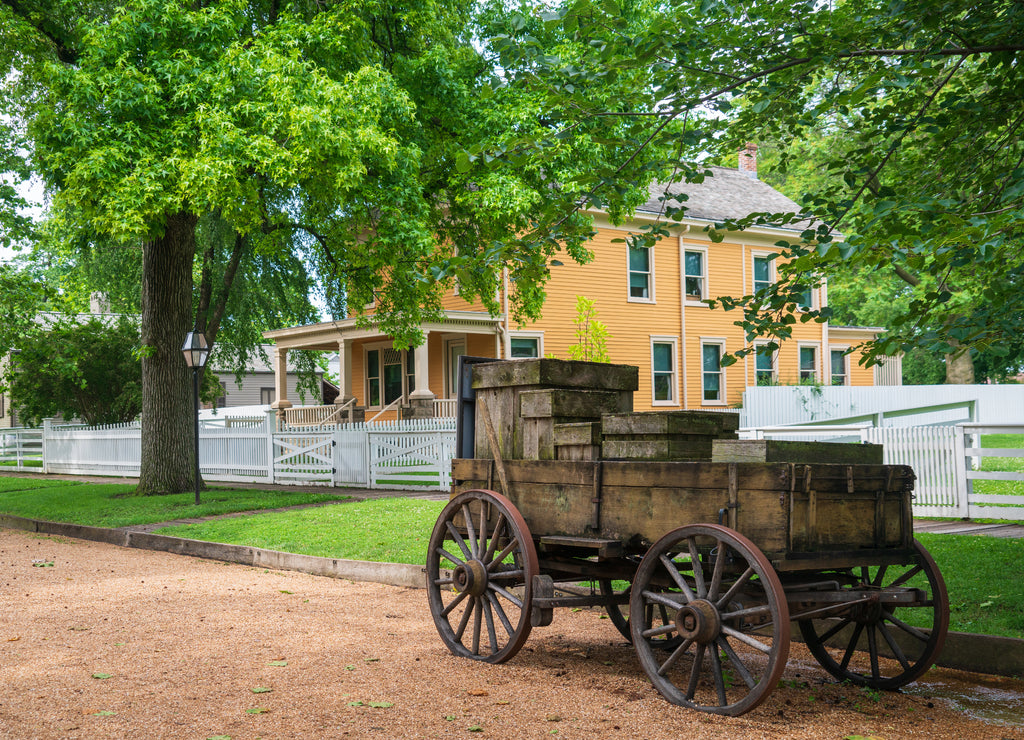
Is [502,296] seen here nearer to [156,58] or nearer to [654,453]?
[156,58]

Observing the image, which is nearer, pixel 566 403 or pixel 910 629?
pixel 910 629

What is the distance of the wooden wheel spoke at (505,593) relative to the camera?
18.5 ft

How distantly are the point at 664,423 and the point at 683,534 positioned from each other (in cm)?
74

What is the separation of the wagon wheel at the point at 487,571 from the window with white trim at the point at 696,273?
86.5ft

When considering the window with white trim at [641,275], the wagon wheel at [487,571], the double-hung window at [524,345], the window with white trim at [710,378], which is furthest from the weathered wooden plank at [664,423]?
the window with white trim at [710,378]

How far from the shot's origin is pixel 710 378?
32.1 m

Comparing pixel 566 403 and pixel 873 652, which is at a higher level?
pixel 566 403

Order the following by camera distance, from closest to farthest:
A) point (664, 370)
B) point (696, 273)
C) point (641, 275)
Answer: point (641, 275)
point (664, 370)
point (696, 273)

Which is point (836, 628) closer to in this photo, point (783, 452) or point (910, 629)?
point (910, 629)

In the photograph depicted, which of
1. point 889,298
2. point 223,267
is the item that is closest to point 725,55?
point 223,267

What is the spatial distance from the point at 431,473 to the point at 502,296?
351 inches

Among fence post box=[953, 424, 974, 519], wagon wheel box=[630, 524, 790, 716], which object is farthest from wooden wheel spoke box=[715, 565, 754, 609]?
fence post box=[953, 424, 974, 519]

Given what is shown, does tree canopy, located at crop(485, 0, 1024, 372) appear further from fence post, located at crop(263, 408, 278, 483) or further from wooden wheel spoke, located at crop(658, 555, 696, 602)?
fence post, located at crop(263, 408, 278, 483)

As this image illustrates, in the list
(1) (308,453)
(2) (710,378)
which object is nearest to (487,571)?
(1) (308,453)
